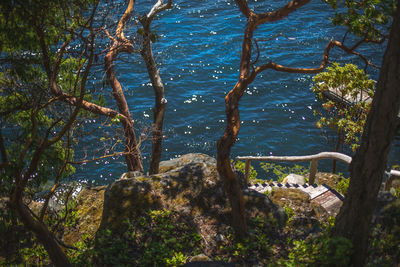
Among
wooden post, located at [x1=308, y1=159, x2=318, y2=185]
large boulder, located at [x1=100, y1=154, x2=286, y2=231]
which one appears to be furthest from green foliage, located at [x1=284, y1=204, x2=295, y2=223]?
wooden post, located at [x1=308, y1=159, x2=318, y2=185]

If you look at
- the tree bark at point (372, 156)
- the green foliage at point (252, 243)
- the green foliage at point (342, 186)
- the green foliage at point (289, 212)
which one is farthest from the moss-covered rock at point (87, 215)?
the green foliage at point (342, 186)

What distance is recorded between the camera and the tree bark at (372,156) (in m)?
4.85

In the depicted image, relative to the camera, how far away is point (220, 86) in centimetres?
2247

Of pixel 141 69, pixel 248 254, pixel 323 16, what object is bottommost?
pixel 248 254

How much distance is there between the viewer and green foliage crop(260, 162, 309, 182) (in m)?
16.2

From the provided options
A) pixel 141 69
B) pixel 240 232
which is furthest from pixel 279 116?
pixel 240 232

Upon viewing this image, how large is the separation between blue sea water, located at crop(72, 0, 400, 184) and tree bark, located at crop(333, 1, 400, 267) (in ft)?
33.6

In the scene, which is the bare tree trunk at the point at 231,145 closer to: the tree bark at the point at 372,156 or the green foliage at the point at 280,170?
the tree bark at the point at 372,156

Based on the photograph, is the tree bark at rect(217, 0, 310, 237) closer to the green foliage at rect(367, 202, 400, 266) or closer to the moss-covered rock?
the green foliage at rect(367, 202, 400, 266)

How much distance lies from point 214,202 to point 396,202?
3.65 meters

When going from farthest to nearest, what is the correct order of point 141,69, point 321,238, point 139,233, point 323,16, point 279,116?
point 323,16
point 141,69
point 279,116
point 139,233
point 321,238

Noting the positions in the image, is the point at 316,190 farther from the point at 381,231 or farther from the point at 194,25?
the point at 194,25

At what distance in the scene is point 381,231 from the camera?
20.6 feet

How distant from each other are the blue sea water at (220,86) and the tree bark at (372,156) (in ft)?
33.6
